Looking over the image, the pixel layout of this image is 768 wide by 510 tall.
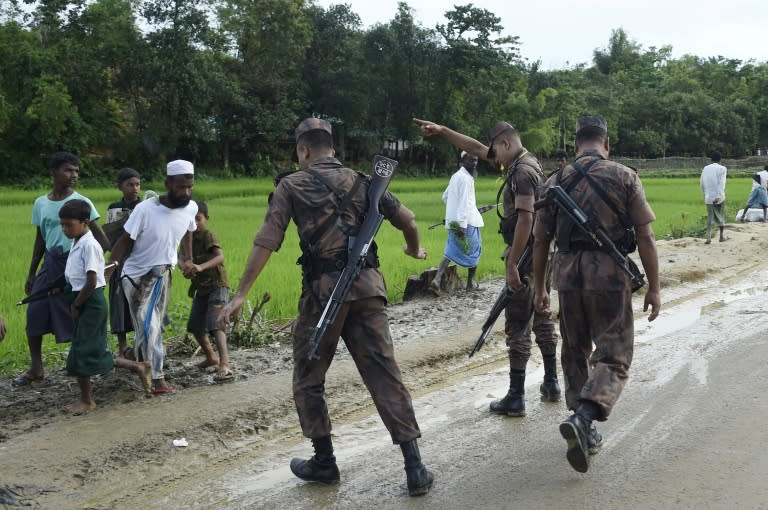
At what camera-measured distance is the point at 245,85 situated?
144 ft

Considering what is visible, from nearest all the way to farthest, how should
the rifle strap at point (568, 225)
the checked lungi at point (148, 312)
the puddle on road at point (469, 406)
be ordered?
the puddle on road at point (469, 406), the rifle strap at point (568, 225), the checked lungi at point (148, 312)

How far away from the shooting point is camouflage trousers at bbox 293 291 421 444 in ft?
13.5

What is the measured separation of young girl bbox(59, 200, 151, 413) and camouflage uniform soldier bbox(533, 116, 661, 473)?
2.88 m

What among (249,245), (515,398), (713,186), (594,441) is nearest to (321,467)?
(594,441)

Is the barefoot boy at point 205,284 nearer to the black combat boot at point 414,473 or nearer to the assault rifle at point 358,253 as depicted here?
the assault rifle at point 358,253

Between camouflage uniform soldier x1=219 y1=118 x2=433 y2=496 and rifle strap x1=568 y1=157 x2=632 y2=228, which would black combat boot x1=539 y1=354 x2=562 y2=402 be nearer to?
rifle strap x1=568 y1=157 x2=632 y2=228

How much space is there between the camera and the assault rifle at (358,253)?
13.3 feet

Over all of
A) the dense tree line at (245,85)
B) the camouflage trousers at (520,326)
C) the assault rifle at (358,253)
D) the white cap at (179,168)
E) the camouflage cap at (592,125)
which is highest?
the dense tree line at (245,85)

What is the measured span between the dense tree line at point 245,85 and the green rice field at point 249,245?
33.6ft

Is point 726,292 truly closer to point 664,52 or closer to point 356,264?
point 356,264

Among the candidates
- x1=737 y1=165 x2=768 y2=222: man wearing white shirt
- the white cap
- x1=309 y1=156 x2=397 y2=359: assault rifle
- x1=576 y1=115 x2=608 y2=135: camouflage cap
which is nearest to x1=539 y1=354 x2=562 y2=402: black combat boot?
x1=576 y1=115 x2=608 y2=135: camouflage cap

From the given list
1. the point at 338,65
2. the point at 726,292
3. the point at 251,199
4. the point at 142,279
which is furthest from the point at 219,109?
the point at 142,279

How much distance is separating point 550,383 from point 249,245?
9428 mm

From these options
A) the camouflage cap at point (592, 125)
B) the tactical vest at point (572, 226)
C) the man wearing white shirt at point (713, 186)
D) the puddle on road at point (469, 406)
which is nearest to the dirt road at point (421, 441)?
the puddle on road at point (469, 406)
